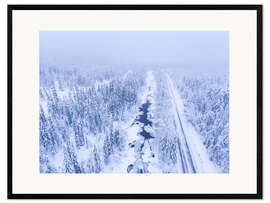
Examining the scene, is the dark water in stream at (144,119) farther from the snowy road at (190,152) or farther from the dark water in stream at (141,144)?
the snowy road at (190,152)

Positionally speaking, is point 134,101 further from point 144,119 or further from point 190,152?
point 190,152

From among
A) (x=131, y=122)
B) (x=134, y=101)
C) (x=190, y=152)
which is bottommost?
(x=190, y=152)

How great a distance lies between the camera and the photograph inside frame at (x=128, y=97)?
1.53 m

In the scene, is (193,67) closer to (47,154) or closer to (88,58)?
(88,58)

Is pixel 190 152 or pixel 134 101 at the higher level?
pixel 134 101

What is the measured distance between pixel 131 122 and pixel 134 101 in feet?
0.40

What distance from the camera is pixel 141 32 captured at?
155cm

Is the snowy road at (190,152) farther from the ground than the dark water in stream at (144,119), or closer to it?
closer to it

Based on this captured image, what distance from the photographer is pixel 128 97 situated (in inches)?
61.1

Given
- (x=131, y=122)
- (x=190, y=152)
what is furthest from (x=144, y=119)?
(x=190, y=152)

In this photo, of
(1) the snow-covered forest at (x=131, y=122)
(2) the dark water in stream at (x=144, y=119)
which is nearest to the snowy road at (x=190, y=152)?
(1) the snow-covered forest at (x=131, y=122)

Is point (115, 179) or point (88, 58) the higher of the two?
point (88, 58)

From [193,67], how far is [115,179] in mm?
782
